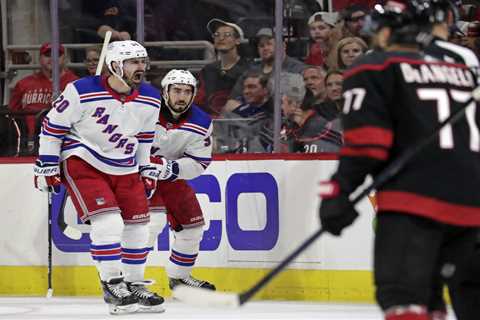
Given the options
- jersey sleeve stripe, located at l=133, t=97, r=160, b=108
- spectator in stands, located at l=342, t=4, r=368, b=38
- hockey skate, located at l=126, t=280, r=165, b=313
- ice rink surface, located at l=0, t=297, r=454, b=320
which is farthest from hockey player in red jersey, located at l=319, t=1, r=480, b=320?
spectator in stands, located at l=342, t=4, r=368, b=38

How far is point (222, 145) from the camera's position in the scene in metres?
7.30

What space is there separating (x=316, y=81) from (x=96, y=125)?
1444 mm

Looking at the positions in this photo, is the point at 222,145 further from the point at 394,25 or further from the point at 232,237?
the point at 394,25

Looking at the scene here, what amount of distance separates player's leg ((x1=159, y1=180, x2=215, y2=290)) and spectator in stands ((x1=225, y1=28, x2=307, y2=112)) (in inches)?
25.9

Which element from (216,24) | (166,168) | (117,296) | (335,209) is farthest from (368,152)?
(216,24)

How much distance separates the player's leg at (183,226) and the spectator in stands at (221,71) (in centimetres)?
63

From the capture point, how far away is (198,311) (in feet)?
20.9

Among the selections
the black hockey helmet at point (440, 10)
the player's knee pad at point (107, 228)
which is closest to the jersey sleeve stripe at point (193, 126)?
the player's knee pad at point (107, 228)

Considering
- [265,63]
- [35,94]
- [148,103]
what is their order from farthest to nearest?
[35,94], [265,63], [148,103]

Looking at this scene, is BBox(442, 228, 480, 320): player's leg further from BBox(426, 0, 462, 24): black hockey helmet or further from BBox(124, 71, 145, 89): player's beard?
BBox(124, 71, 145, 89): player's beard

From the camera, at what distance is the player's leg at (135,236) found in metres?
6.30

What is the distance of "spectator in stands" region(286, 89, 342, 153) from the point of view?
23.0ft

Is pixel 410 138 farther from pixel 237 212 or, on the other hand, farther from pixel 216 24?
pixel 216 24

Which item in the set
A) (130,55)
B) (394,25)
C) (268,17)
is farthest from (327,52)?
(394,25)
